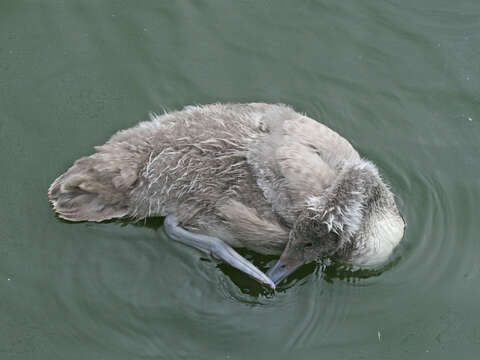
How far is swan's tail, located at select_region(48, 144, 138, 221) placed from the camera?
5.67m

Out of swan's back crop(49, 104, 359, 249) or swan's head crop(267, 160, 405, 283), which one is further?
swan's back crop(49, 104, 359, 249)

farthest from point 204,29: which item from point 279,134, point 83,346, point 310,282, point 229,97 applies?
point 83,346

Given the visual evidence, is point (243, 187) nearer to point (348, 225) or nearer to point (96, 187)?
point (348, 225)

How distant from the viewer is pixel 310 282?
609 cm

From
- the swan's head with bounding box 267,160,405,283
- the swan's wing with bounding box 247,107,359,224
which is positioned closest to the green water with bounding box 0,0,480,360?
the swan's head with bounding box 267,160,405,283

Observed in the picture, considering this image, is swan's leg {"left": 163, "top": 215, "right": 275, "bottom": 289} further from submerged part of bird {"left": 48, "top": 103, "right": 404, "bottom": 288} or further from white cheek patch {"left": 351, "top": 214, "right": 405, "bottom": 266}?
white cheek patch {"left": 351, "top": 214, "right": 405, "bottom": 266}

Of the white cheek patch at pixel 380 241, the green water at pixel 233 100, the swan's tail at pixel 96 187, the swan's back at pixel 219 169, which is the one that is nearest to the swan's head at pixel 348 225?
the white cheek patch at pixel 380 241

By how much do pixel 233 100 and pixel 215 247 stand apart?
5.75 ft

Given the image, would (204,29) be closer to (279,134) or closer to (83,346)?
(279,134)

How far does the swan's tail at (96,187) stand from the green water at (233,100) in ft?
0.86

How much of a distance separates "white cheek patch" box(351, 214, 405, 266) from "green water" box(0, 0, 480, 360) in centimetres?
19

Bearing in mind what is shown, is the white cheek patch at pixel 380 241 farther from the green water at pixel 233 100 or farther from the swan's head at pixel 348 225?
the green water at pixel 233 100

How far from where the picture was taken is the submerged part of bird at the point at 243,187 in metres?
5.48

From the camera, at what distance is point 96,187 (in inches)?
226
